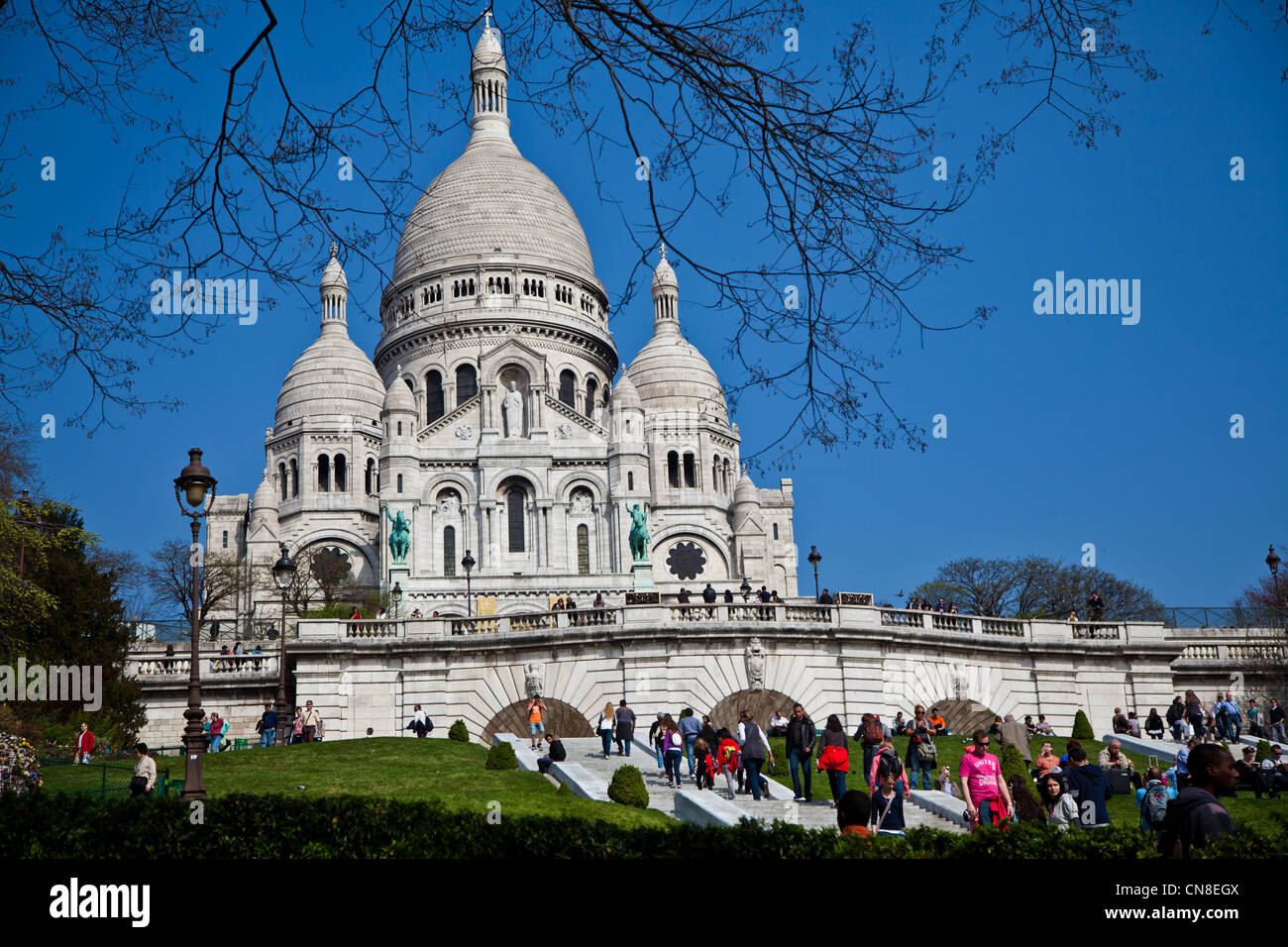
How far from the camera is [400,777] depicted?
24.0 meters

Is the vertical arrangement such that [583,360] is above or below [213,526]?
above

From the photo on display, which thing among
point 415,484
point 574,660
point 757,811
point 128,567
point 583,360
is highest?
point 583,360

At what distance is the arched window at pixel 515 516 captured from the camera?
73312mm

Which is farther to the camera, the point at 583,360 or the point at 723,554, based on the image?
the point at 583,360

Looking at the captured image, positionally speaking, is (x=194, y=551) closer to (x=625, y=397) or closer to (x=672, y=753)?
(x=672, y=753)

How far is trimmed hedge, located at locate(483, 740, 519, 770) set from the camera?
2675cm

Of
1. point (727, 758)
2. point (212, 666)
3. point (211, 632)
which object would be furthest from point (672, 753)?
point (211, 632)

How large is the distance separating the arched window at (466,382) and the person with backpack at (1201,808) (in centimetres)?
7827

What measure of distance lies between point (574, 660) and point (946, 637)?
363 inches

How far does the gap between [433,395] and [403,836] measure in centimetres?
7618

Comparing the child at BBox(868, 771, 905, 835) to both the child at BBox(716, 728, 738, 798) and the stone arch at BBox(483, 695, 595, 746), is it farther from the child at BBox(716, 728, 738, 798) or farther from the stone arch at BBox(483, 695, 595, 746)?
the stone arch at BBox(483, 695, 595, 746)

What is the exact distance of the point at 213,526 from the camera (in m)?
83.4
